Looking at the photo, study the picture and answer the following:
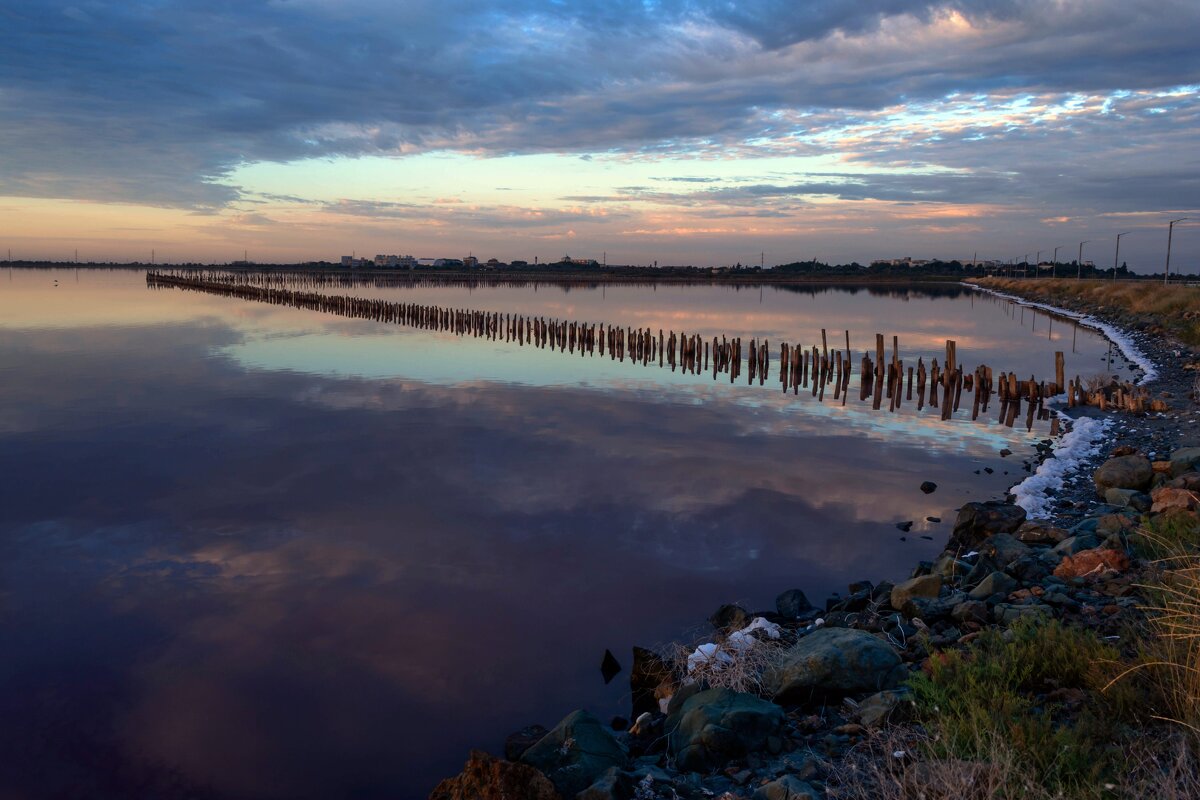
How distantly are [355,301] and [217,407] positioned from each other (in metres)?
35.9

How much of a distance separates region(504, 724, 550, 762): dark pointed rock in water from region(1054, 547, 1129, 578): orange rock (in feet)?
15.7

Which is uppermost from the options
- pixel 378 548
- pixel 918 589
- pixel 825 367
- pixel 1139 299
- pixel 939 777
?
pixel 1139 299

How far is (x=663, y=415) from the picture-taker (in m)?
19.1

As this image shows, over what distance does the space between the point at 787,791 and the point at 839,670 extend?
5.03 feet

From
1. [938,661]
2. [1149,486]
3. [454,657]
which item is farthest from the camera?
[1149,486]

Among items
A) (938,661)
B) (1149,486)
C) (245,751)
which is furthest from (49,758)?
(1149,486)

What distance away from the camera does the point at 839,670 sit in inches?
216

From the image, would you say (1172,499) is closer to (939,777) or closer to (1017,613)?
(1017,613)

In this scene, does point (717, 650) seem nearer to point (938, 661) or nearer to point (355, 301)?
point (938, 661)

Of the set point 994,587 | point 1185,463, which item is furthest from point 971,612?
point 1185,463

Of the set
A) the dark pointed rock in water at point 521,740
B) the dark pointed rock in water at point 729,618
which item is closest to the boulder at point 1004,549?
the dark pointed rock in water at point 729,618

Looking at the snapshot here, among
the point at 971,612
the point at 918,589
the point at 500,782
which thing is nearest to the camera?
the point at 500,782

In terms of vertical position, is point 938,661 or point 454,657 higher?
point 938,661

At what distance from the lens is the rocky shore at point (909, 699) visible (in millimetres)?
3852
